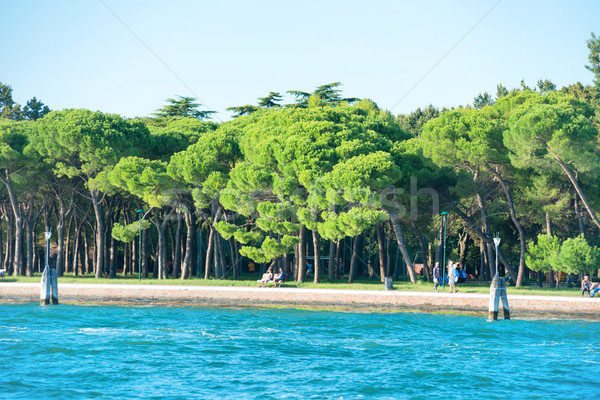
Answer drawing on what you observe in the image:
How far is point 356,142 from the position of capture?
37.3 meters

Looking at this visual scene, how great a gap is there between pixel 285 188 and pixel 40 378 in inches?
805

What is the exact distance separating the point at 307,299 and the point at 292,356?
35.2 feet

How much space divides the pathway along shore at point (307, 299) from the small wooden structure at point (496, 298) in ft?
3.85

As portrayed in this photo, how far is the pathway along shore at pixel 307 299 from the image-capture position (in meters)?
28.2

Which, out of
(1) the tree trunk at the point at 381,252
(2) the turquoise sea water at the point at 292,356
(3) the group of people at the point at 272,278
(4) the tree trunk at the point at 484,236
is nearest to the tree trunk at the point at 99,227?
(3) the group of people at the point at 272,278

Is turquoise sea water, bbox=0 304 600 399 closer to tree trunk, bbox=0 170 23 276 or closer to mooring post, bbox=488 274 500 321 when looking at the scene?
mooring post, bbox=488 274 500 321

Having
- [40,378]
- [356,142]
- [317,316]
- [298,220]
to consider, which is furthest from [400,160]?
[40,378]

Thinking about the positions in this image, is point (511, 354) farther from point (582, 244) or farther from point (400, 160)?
point (400, 160)

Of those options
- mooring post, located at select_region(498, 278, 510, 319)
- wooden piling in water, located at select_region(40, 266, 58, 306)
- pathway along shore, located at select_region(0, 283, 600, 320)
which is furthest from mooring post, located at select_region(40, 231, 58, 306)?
mooring post, located at select_region(498, 278, 510, 319)

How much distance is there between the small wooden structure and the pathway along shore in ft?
3.85

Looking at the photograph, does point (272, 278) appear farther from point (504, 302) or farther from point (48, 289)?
point (504, 302)

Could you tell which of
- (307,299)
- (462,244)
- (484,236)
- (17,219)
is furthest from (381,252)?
(17,219)

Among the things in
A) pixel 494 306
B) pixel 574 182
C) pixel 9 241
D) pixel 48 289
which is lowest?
pixel 494 306

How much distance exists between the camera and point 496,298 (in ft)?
88.6
